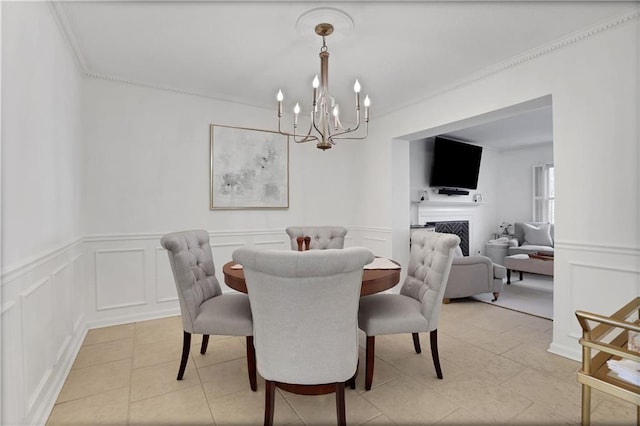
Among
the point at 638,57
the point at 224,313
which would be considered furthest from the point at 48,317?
the point at 638,57

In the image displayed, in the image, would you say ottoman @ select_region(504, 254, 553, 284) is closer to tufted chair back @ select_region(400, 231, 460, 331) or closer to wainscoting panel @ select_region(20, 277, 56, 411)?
tufted chair back @ select_region(400, 231, 460, 331)

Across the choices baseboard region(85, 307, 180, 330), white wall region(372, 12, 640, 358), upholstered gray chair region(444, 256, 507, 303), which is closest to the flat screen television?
upholstered gray chair region(444, 256, 507, 303)

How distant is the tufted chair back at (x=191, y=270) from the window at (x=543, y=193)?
6.57 m

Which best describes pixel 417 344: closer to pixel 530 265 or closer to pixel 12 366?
pixel 12 366

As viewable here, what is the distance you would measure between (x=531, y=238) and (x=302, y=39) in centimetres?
562

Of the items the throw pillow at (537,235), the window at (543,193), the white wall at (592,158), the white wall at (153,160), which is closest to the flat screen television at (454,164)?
the throw pillow at (537,235)

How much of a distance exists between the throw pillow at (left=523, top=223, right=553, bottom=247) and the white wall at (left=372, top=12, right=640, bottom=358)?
3848 millimetres

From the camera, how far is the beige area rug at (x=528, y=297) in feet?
12.1

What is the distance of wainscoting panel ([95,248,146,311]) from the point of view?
3.17 meters

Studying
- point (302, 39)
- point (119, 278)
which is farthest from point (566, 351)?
point (119, 278)

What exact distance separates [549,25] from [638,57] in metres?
0.59

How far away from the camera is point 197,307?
2137 millimetres

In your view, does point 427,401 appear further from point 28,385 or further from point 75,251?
point 75,251

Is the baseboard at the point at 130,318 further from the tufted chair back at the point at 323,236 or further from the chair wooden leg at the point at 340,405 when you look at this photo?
the chair wooden leg at the point at 340,405
